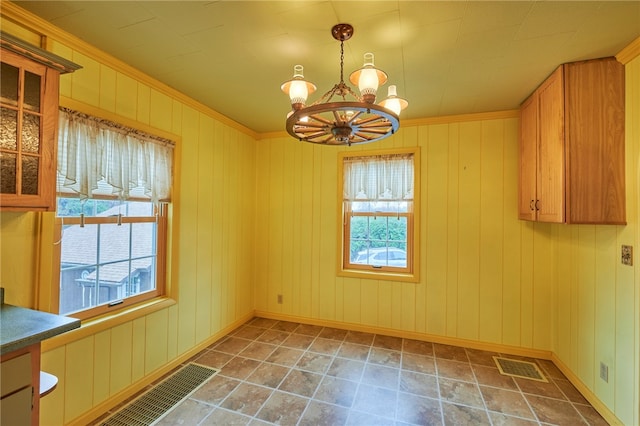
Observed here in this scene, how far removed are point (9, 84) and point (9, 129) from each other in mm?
215

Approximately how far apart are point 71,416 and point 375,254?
301 cm

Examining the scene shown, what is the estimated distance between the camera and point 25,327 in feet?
4.07

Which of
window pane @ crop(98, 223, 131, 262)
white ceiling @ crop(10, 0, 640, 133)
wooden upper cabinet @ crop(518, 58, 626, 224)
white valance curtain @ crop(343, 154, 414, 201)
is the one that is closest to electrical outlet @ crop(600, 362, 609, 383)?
wooden upper cabinet @ crop(518, 58, 626, 224)

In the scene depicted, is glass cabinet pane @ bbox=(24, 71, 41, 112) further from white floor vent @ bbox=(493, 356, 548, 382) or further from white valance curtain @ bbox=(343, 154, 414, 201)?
white floor vent @ bbox=(493, 356, 548, 382)

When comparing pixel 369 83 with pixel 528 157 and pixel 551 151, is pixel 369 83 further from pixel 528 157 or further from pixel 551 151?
pixel 528 157

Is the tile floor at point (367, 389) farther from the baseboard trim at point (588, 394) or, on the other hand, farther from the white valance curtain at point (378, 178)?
the white valance curtain at point (378, 178)

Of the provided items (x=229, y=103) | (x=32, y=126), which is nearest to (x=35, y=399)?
(x=32, y=126)

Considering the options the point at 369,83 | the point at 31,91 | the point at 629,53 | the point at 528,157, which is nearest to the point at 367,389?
the point at 369,83

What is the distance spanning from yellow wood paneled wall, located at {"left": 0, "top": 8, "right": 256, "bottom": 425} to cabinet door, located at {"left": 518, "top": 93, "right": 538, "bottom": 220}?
3151mm

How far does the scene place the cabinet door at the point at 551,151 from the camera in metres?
2.15

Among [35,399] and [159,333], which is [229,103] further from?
[35,399]

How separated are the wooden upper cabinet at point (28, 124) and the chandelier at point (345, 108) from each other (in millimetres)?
1228

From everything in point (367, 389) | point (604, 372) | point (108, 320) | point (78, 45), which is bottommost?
point (367, 389)

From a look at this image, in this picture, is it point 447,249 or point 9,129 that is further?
point 447,249
